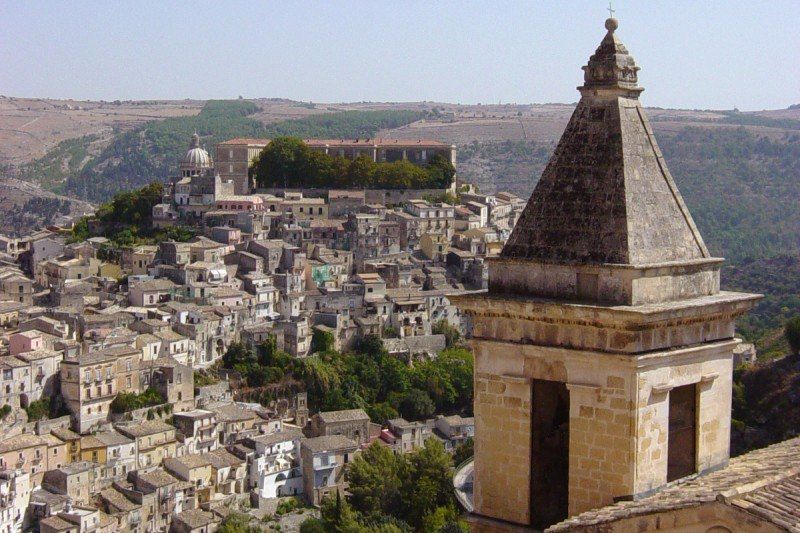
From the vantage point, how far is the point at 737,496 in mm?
4914

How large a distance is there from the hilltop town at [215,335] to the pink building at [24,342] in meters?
0.07

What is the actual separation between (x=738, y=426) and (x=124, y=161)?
4395 inches

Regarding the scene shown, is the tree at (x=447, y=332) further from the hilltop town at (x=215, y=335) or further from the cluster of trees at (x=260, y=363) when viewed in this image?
the cluster of trees at (x=260, y=363)

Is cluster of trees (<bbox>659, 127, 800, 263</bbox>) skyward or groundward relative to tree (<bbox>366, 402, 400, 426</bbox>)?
skyward

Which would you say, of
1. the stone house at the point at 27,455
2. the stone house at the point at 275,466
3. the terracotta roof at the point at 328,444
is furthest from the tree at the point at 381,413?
the stone house at the point at 27,455

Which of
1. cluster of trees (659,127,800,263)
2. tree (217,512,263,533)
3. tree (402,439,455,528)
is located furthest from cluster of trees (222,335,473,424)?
cluster of trees (659,127,800,263)

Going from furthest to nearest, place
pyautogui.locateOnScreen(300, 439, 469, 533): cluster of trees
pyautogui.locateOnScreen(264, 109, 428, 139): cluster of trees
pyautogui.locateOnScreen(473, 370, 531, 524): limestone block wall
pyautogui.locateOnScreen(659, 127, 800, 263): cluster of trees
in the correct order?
1. pyautogui.locateOnScreen(264, 109, 428, 139): cluster of trees
2. pyautogui.locateOnScreen(659, 127, 800, 263): cluster of trees
3. pyautogui.locateOnScreen(300, 439, 469, 533): cluster of trees
4. pyautogui.locateOnScreen(473, 370, 531, 524): limestone block wall

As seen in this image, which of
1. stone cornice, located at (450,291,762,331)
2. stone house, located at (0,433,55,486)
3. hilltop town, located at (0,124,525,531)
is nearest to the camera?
stone cornice, located at (450,291,762,331)

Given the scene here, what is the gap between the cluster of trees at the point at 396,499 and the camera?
32312mm

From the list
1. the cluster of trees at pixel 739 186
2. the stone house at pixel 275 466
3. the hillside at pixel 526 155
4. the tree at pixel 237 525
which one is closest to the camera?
the tree at pixel 237 525

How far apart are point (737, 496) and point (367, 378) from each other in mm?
42491

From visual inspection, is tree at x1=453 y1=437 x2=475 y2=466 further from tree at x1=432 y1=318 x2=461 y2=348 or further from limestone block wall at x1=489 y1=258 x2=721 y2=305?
limestone block wall at x1=489 y1=258 x2=721 y2=305

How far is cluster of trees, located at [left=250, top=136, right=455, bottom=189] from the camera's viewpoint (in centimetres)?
6141

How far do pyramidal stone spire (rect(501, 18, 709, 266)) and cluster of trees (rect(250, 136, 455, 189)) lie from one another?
5506 centimetres
